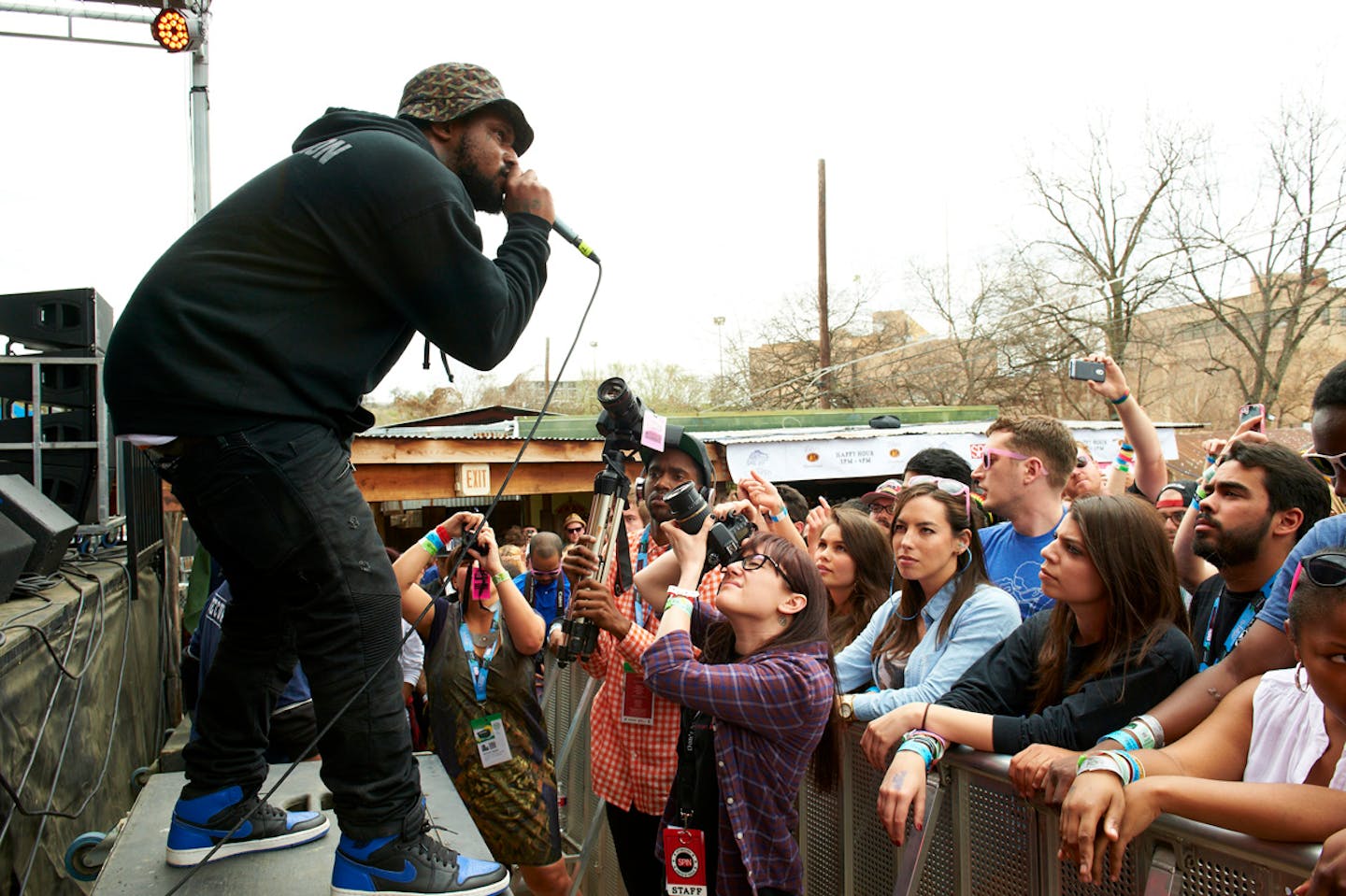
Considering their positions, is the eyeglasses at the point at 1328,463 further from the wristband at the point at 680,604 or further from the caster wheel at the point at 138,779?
the caster wheel at the point at 138,779

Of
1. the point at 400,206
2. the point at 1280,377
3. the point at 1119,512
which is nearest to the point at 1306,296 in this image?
the point at 1280,377

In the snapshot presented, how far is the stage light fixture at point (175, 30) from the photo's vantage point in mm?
6215

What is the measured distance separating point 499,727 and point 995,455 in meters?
2.21

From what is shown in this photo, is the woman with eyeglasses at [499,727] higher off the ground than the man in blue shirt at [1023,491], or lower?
lower

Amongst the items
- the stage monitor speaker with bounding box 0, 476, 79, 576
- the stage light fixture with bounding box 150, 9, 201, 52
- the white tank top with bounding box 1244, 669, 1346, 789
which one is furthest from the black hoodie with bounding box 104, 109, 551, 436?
the stage light fixture with bounding box 150, 9, 201, 52

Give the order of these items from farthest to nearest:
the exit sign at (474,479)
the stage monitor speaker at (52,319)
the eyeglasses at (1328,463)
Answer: the exit sign at (474,479) < the stage monitor speaker at (52,319) < the eyeglasses at (1328,463)

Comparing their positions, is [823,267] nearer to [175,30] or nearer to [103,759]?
[175,30]

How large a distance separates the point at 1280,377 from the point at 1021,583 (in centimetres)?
2354

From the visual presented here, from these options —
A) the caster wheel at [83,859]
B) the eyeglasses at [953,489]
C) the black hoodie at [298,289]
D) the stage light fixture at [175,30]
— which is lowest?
the caster wheel at [83,859]

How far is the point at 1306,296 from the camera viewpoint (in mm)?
21047

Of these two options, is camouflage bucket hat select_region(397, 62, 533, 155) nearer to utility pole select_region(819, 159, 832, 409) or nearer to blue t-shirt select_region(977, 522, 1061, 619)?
blue t-shirt select_region(977, 522, 1061, 619)

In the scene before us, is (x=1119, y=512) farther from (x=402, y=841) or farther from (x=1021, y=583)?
(x=402, y=841)

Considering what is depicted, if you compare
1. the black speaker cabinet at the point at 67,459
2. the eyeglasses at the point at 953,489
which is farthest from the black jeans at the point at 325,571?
the black speaker cabinet at the point at 67,459

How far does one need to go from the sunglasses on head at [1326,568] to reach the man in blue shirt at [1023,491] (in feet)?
5.45
